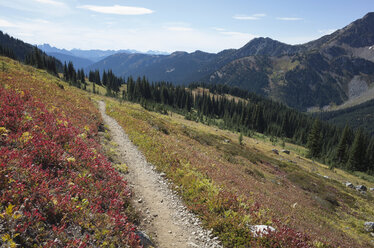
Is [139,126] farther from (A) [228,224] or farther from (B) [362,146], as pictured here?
(B) [362,146]

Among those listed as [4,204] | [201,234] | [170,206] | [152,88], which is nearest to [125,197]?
[170,206]

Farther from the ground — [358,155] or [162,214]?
[162,214]

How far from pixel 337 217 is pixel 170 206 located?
77.6 feet

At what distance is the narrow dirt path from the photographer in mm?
8367

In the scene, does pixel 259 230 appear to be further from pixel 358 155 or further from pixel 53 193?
pixel 358 155

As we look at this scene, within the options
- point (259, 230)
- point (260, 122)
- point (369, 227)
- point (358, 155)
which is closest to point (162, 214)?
point (259, 230)

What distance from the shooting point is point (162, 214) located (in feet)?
32.4

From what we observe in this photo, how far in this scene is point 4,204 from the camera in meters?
5.71

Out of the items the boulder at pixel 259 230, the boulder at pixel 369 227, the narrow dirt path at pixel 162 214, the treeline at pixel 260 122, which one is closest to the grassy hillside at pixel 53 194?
the narrow dirt path at pixel 162 214

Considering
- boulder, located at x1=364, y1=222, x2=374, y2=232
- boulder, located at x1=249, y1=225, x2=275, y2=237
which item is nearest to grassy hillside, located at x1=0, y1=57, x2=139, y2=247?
boulder, located at x1=249, y1=225, x2=275, y2=237

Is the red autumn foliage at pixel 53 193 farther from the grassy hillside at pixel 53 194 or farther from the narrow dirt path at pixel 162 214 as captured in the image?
the narrow dirt path at pixel 162 214

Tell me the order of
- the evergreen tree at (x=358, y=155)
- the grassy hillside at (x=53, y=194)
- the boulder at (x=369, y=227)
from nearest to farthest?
the grassy hillside at (x=53, y=194) < the boulder at (x=369, y=227) < the evergreen tree at (x=358, y=155)

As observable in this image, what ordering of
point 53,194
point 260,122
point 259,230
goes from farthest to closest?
point 260,122 → point 259,230 → point 53,194

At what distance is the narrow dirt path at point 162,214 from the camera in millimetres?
8367
